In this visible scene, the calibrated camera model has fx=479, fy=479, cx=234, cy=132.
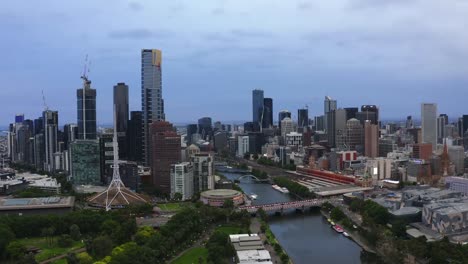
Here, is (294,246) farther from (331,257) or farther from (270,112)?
(270,112)

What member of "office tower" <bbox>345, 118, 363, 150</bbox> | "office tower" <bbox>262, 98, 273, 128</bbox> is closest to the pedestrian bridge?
"office tower" <bbox>345, 118, 363, 150</bbox>

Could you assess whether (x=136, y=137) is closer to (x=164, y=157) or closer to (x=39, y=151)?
(x=39, y=151)

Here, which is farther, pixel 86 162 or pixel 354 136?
pixel 354 136

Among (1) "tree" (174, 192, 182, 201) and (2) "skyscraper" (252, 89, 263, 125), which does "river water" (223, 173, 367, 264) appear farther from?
(2) "skyscraper" (252, 89, 263, 125)

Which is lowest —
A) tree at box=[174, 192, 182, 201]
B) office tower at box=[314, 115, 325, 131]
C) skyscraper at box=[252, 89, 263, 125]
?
tree at box=[174, 192, 182, 201]

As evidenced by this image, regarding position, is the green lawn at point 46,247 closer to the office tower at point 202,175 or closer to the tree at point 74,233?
the tree at point 74,233

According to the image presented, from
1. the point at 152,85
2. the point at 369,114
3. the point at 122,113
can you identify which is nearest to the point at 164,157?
the point at 152,85
